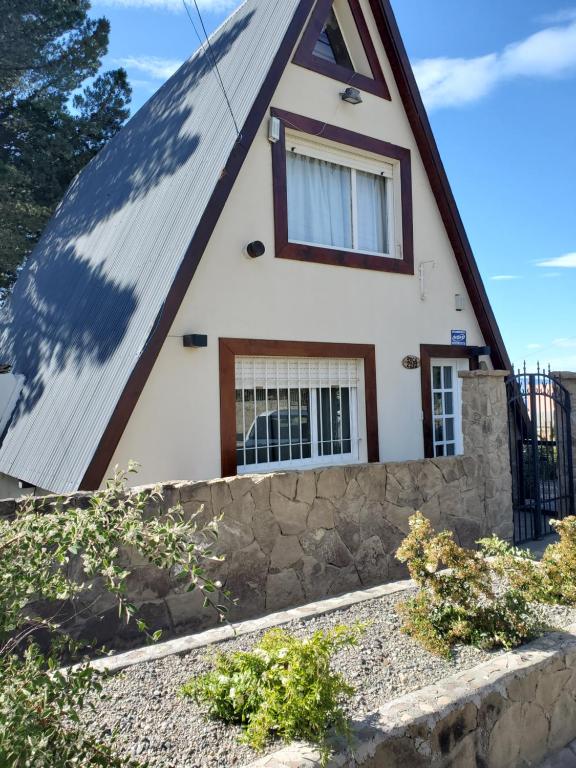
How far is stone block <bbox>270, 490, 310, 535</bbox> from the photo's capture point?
5809mm

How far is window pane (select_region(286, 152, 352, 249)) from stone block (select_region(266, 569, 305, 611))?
15.3ft

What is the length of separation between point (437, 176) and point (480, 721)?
854cm

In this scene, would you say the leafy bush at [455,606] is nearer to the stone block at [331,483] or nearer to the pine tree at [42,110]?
the stone block at [331,483]

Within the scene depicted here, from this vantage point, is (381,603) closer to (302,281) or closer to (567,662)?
(567,662)

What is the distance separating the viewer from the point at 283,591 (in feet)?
19.0

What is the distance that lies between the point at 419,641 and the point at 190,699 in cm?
162

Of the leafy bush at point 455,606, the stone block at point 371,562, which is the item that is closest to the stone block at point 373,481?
the stone block at point 371,562

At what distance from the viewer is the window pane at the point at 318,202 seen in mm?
8812

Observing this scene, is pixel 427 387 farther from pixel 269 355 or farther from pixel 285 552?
pixel 285 552

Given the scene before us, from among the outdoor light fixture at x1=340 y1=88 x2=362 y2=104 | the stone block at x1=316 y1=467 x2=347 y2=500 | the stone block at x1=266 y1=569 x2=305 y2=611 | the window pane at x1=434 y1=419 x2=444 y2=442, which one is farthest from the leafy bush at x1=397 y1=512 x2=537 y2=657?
the outdoor light fixture at x1=340 y1=88 x2=362 y2=104

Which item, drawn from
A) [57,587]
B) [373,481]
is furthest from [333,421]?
[57,587]

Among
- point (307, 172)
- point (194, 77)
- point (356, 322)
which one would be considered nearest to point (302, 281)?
point (356, 322)

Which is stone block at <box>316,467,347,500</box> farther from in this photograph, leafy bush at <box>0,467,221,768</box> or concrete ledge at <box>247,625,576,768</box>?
leafy bush at <box>0,467,221,768</box>

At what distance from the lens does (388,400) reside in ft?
30.8
